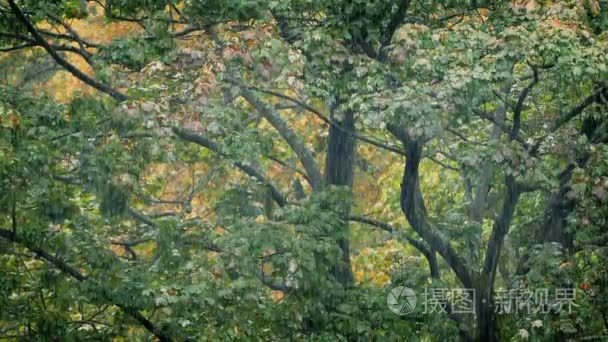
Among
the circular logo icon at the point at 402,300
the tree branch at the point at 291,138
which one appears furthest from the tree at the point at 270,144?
the tree branch at the point at 291,138

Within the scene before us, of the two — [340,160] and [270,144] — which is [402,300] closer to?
[340,160]

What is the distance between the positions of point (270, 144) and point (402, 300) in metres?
2.32

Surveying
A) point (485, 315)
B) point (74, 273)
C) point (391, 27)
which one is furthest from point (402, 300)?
point (74, 273)

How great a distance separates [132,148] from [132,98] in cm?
67

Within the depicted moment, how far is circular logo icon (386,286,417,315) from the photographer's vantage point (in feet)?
41.6

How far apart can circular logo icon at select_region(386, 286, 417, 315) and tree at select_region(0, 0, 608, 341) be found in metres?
0.19

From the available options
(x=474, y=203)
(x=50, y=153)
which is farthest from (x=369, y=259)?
(x=50, y=153)

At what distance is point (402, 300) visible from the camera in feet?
42.0

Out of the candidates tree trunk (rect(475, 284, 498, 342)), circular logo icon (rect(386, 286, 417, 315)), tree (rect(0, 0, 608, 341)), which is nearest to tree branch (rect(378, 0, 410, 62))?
tree (rect(0, 0, 608, 341))

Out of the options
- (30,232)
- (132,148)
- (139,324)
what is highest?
(132,148)

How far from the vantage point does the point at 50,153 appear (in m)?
10.8

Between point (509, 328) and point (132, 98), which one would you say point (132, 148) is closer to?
point (132, 98)

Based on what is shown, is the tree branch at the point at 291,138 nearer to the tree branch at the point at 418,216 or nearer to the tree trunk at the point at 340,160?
the tree trunk at the point at 340,160

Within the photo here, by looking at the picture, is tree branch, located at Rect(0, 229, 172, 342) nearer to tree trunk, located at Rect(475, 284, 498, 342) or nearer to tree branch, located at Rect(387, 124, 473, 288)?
tree branch, located at Rect(387, 124, 473, 288)
